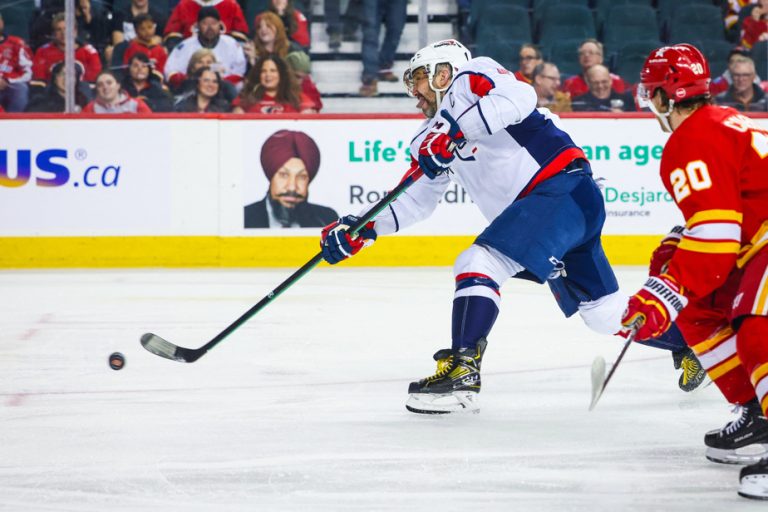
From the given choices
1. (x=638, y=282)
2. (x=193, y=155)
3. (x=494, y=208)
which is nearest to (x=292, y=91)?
(x=193, y=155)

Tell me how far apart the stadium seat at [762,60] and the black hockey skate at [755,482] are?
573 centimetres

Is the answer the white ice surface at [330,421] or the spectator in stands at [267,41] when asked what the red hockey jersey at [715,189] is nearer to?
the white ice surface at [330,421]

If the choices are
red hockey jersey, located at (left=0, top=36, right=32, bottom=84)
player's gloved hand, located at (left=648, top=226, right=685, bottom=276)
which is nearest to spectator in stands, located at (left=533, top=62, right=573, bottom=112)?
red hockey jersey, located at (left=0, top=36, right=32, bottom=84)

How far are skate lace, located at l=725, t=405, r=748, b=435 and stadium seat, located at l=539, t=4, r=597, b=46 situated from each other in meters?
5.41

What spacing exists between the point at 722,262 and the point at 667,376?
61.2 inches

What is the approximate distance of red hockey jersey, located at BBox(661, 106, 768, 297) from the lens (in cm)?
228

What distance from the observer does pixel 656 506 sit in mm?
2285

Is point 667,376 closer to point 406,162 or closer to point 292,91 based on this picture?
point 406,162

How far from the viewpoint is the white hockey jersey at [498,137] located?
3.18 m

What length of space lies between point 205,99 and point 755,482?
552cm

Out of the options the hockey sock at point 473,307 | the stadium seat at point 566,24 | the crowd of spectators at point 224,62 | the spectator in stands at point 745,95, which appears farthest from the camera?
the stadium seat at point 566,24

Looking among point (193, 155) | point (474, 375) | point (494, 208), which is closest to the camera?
point (474, 375)

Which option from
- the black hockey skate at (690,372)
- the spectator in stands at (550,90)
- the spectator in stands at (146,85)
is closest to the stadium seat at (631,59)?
the spectator in stands at (550,90)

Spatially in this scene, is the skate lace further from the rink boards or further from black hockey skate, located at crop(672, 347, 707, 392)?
the rink boards
